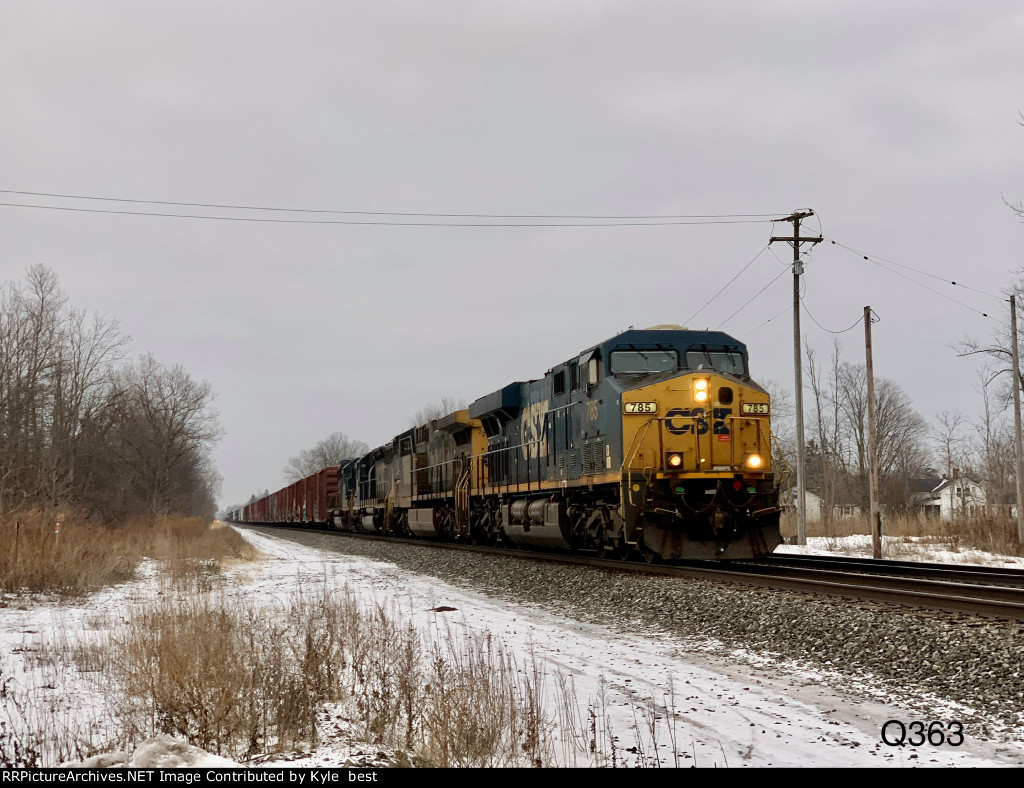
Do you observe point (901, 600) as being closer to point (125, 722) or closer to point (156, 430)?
point (125, 722)

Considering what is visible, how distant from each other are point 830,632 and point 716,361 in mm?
8075

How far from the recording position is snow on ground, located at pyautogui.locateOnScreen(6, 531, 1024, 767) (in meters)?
4.88

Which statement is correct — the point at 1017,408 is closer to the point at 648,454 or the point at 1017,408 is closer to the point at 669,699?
the point at 648,454

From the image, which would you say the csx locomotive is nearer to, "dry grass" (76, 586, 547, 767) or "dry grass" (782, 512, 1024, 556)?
"dry grass" (76, 586, 547, 767)

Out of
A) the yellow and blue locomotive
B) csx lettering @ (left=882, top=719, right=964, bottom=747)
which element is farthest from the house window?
csx lettering @ (left=882, top=719, right=964, bottom=747)

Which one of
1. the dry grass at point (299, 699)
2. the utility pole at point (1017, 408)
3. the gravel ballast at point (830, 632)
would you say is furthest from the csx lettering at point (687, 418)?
the utility pole at point (1017, 408)

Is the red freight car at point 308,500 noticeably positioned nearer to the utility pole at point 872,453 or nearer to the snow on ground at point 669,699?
the utility pole at point 872,453

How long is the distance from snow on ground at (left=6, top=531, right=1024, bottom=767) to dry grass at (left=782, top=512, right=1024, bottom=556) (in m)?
15.3

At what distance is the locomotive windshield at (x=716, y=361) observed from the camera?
15898 millimetres

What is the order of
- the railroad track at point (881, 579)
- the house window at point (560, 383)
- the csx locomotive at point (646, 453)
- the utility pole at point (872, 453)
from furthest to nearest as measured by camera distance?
the utility pole at point (872, 453) → the house window at point (560, 383) → the csx locomotive at point (646, 453) → the railroad track at point (881, 579)

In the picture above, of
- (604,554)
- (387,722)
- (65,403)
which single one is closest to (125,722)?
(387,722)

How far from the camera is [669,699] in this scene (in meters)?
6.27

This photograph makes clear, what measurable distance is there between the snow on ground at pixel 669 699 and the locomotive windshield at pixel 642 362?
18.7 ft

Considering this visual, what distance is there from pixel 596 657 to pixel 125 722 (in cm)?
410
